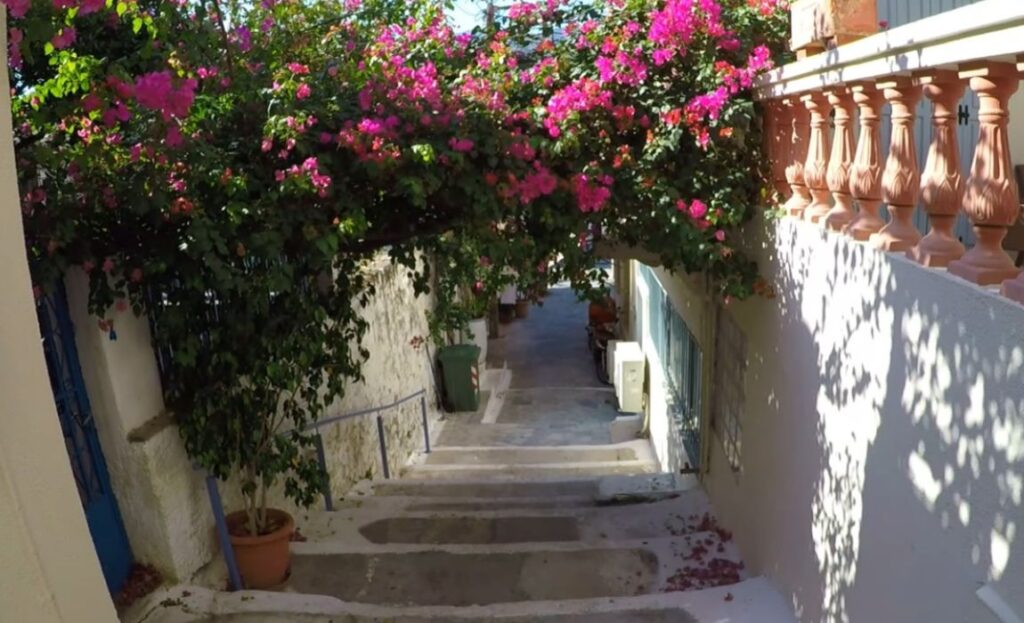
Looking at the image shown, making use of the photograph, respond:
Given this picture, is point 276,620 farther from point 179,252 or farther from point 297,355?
point 179,252

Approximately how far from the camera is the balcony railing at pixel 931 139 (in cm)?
200

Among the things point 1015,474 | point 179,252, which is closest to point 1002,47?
point 1015,474

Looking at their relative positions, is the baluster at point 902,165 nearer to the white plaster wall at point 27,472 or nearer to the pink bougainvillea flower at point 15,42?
the white plaster wall at point 27,472

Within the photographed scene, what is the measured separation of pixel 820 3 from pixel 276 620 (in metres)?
3.93

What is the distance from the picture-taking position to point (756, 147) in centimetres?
434

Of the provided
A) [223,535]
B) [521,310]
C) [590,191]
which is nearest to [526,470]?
[223,535]

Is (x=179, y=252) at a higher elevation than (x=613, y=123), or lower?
lower

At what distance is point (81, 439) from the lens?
13.0ft

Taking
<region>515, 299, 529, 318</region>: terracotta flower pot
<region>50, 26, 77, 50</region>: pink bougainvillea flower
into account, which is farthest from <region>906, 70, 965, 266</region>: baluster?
<region>515, 299, 529, 318</region>: terracotta flower pot

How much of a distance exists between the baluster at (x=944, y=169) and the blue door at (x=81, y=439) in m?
3.66

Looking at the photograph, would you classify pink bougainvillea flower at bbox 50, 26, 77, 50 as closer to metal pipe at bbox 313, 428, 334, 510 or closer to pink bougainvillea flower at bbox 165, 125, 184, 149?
pink bougainvillea flower at bbox 165, 125, 184, 149

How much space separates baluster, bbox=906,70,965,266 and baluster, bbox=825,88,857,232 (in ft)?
2.42

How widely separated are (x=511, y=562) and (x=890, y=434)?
315cm

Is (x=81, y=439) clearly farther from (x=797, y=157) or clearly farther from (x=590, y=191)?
(x=797, y=157)
